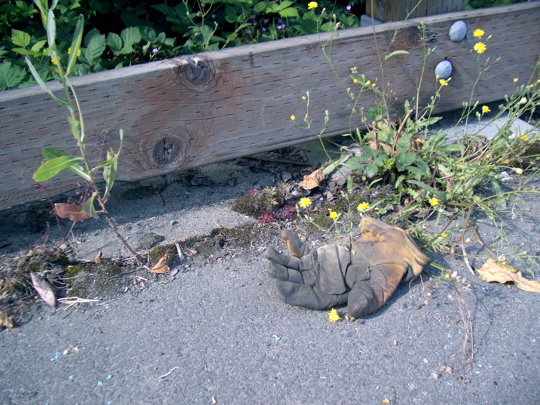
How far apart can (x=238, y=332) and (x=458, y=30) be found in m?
2.41

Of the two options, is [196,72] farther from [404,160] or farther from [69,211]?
[404,160]

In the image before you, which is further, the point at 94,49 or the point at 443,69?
the point at 443,69

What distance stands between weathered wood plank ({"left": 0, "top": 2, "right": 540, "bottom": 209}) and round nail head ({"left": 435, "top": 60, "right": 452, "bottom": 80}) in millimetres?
46

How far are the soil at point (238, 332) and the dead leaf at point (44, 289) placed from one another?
0.04 meters

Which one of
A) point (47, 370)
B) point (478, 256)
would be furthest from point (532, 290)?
point (47, 370)

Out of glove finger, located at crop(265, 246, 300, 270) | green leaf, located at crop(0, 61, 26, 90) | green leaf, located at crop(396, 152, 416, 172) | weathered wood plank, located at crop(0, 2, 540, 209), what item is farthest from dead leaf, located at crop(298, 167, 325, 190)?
green leaf, located at crop(0, 61, 26, 90)

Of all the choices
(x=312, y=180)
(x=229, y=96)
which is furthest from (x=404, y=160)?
(x=229, y=96)

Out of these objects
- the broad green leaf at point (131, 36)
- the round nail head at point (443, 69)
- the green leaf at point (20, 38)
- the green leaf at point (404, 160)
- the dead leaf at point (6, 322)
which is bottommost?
the dead leaf at point (6, 322)

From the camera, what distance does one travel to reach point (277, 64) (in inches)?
102

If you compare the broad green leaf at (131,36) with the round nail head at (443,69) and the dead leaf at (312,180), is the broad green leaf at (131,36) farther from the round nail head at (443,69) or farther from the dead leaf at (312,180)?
the round nail head at (443,69)

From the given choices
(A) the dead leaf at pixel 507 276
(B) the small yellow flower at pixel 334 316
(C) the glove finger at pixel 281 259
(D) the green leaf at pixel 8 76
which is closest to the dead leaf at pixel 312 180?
(C) the glove finger at pixel 281 259

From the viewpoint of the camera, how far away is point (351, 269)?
219 cm

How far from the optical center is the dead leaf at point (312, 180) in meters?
2.80

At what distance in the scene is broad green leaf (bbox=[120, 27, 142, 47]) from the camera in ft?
8.69
